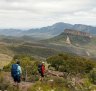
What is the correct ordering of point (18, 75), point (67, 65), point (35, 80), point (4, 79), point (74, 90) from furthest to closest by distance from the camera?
point (67, 65) → point (35, 80) → point (4, 79) → point (74, 90) → point (18, 75)

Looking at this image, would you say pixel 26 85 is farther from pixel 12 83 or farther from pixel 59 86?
pixel 59 86

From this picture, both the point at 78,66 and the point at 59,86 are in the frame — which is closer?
the point at 59,86

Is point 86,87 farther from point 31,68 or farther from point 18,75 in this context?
point 31,68

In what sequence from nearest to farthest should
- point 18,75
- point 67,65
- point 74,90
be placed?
point 18,75 < point 74,90 < point 67,65

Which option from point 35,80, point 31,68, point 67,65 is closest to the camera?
point 35,80

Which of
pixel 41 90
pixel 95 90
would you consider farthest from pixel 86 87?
pixel 41 90

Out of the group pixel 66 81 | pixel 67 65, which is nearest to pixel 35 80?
pixel 66 81

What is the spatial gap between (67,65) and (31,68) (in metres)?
6.85

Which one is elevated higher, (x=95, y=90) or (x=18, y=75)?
(x=18, y=75)

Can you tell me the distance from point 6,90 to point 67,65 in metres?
16.6

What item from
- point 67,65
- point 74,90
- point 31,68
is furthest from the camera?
point 67,65

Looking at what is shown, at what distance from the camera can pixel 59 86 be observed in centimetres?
2505

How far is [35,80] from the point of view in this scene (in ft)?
90.5

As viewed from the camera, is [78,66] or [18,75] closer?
[18,75]
